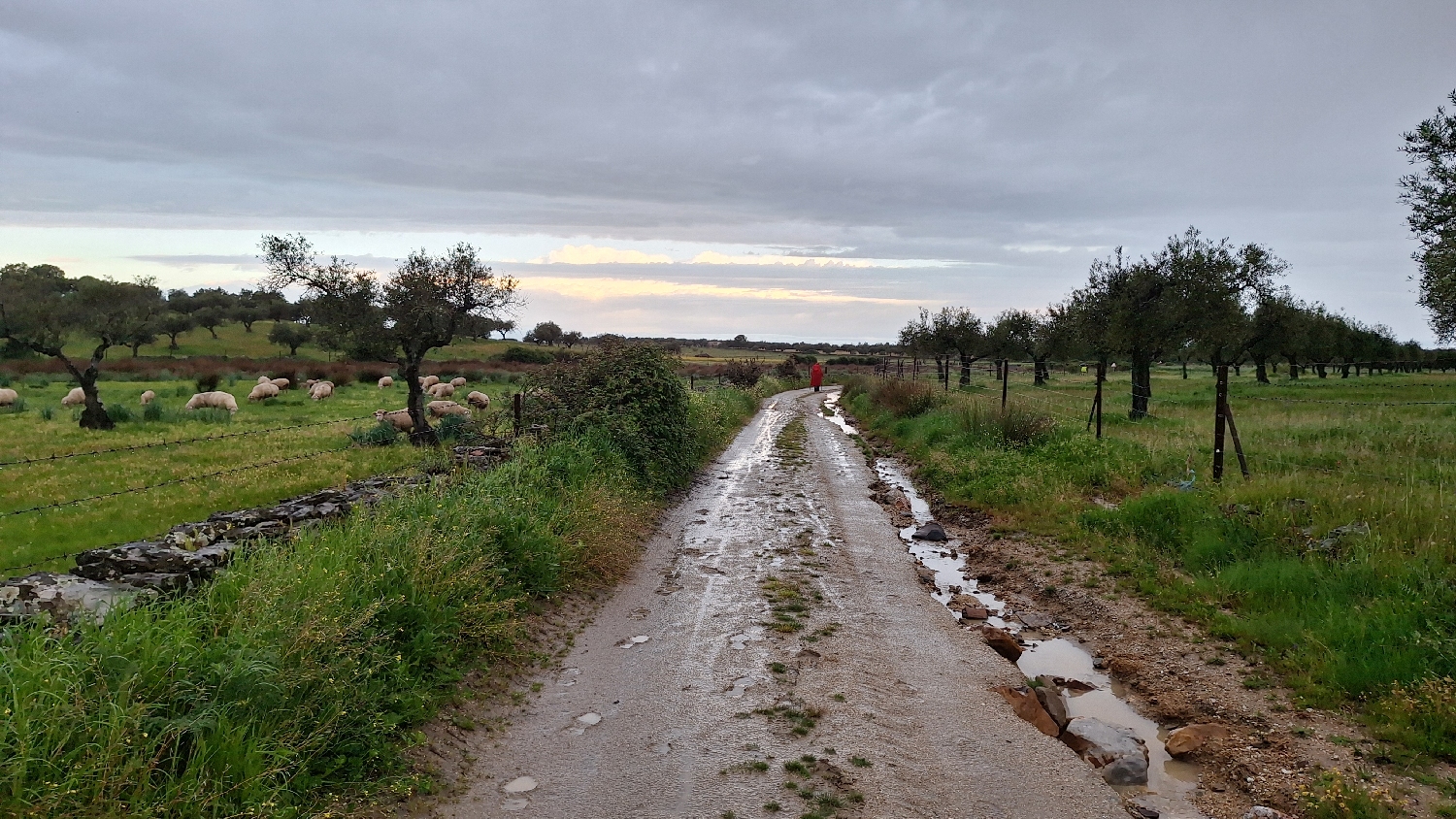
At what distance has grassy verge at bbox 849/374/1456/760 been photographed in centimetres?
554

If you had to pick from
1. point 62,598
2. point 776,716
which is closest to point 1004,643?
point 776,716

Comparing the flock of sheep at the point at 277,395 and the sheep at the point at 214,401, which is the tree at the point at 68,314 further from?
the sheep at the point at 214,401

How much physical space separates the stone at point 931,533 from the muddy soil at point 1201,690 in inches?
50.2

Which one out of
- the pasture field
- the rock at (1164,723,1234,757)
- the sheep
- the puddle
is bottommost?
the puddle

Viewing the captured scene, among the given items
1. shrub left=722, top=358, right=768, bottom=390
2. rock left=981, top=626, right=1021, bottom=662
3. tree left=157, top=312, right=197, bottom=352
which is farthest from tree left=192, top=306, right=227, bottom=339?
rock left=981, top=626, right=1021, bottom=662

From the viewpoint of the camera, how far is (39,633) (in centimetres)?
400

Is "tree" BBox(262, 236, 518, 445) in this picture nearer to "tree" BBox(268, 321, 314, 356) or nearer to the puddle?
the puddle

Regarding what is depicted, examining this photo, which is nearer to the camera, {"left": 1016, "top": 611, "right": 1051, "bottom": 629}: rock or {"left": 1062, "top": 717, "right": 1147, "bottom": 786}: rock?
{"left": 1062, "top": 717, "right": 1147, "bottom": 786}: rock

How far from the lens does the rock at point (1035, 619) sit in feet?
25.6

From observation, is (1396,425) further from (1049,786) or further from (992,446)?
(1049,786)

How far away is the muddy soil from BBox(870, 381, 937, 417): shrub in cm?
1509

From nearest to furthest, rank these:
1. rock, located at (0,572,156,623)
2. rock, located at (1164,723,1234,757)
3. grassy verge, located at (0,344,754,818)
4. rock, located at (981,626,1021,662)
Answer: grassy verge, located at (0,344,754,818) → rock, located at (0,572,156,623) → rock, located at (1164,723,1234,757) → rock, located at (981,626,1021,662)

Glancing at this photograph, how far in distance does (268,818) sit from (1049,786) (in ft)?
14.0

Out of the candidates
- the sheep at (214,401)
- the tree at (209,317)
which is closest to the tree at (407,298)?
the sheep at (214,401)
